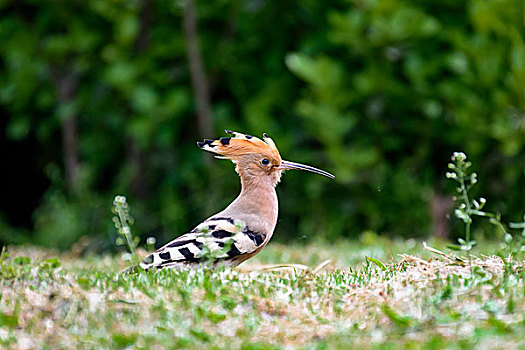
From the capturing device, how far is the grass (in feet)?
8.66

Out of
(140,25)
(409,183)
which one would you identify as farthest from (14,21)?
(409,183)

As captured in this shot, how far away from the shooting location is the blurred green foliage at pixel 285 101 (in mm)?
7402

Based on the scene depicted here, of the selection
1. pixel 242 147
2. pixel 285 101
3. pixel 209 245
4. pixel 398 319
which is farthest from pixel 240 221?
pixel 285 101

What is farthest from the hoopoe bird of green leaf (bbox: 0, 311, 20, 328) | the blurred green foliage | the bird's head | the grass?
the blurred green foliage

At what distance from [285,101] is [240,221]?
15.2 ft

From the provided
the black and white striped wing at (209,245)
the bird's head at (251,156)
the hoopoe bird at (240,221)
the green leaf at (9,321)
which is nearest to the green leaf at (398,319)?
the hoopoe bird at (240,221)

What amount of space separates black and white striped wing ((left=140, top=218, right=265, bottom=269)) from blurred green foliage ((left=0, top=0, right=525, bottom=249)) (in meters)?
3.65

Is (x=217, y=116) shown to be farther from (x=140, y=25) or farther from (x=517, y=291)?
(x=517, y=291)

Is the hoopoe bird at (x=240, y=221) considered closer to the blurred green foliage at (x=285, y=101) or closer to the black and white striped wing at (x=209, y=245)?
the black and white striped wing at (x=209, y=245)

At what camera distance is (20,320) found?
9.61ft

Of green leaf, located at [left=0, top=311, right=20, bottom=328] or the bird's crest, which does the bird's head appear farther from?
green leaf, located at [left=0, top=311, right=20, bottom=328]

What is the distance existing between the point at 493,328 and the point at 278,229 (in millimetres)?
6003

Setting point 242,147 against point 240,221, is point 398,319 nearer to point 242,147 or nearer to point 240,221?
point 240,221

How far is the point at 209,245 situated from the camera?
366 centimetres
